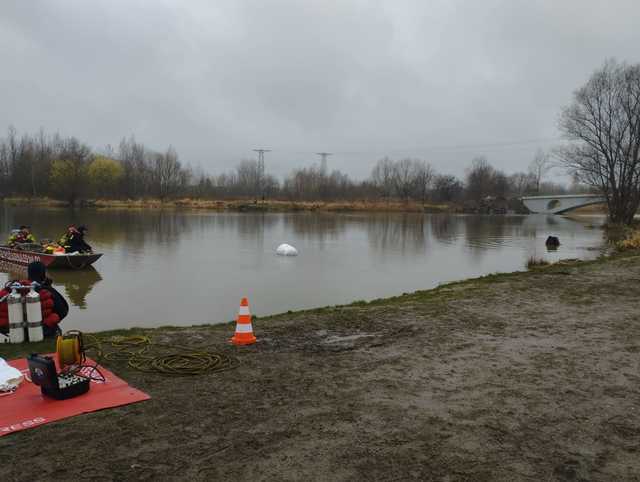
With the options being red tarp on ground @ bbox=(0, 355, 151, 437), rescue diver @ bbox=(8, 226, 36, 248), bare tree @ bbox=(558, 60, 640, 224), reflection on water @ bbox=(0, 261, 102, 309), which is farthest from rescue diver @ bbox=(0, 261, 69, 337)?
bare tree @ bbox=(558, 60, 640, 224)

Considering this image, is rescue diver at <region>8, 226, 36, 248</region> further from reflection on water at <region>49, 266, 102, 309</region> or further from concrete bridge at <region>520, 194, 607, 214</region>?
concrete bridge at <region>520, 194, 607, 214</region>

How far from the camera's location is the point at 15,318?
6.21 metres

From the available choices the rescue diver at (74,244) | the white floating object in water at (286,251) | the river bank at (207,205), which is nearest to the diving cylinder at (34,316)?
the rescue diver at (74,244)

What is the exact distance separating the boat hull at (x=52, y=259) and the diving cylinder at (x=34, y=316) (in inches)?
439

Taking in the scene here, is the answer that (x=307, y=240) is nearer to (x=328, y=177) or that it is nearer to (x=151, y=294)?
(x=151, y=294)

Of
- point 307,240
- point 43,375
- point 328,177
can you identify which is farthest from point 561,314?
point 328,177

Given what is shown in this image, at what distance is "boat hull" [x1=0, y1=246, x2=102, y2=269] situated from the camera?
1645 centimetres

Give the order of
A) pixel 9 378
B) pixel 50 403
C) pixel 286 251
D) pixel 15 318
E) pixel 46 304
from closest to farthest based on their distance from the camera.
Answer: pixel 50 403
pixel 9 378
pixel 15 318
pixel 46 304
pixel 286 251

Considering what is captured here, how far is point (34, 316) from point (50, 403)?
2.23 metres

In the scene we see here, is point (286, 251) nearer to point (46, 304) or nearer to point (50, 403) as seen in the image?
point (46, 304)

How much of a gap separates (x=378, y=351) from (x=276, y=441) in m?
2.74

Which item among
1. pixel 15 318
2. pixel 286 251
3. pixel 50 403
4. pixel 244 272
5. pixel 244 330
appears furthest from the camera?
pixel 286 251

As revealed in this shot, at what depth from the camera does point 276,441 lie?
376 centimetres

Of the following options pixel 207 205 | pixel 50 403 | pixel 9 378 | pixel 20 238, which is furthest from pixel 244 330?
pixel 207 205
